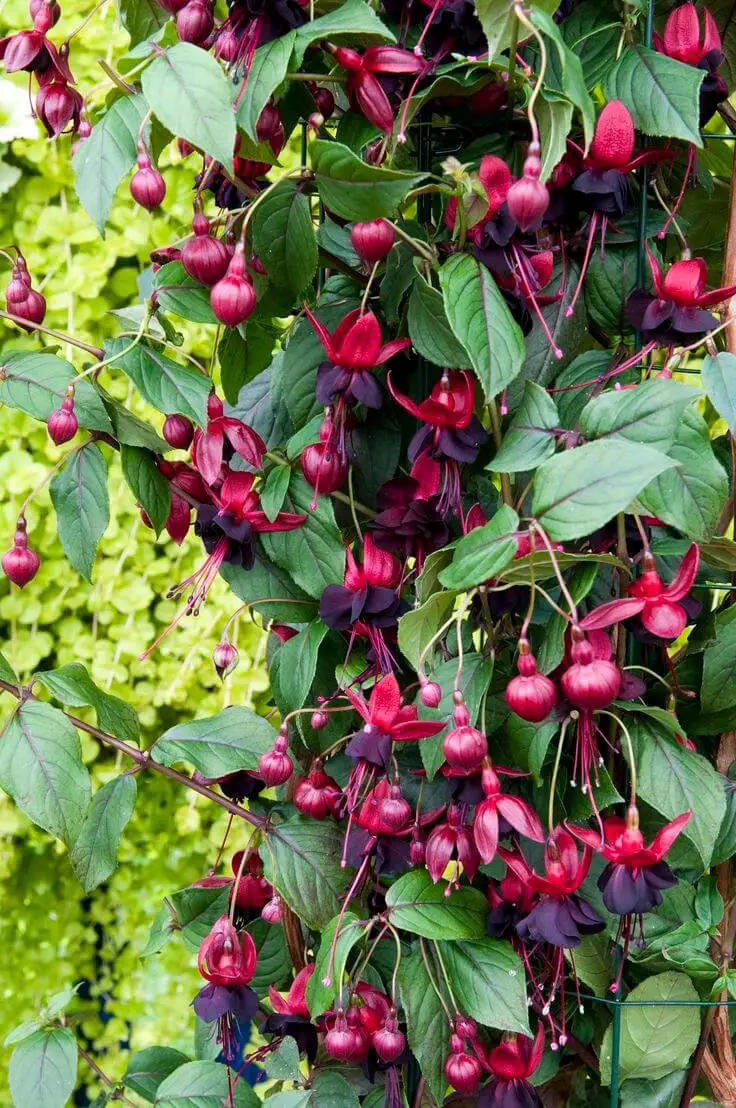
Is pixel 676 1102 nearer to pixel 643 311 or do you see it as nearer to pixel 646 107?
pixel 643 311

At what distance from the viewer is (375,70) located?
62cm

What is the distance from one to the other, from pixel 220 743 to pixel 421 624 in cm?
21

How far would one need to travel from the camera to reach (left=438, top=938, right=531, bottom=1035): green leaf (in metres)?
0.65

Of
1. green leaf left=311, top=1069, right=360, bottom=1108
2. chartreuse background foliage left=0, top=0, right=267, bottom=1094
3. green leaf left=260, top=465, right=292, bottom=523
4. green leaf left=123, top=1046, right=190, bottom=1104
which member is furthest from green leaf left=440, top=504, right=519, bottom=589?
chartreuse background foliage left=0, top=0, right=267, bottom=1094

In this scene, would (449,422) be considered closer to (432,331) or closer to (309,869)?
(432,331)

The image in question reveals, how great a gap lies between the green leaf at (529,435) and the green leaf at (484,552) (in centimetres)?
4

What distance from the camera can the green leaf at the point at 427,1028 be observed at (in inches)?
26.5

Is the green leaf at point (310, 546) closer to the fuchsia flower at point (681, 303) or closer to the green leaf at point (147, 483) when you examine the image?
the green leaf at point (147, 483)

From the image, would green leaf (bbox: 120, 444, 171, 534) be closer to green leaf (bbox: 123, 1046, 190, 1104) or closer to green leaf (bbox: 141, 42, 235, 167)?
green leaf (bbox: 141, 42, 235, 167)

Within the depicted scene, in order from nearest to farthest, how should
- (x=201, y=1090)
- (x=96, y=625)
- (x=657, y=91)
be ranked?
1. (x=657, y=91)
2. (x=201, y=1090)
3. (x=96, y=625)

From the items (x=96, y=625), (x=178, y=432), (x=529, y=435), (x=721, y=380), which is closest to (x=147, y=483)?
(x=178, y=432)

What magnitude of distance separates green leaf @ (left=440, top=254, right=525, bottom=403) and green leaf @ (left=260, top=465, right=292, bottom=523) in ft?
0.56

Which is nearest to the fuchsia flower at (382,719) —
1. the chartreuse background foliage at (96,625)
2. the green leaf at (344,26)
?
the green leaf at (344,26)

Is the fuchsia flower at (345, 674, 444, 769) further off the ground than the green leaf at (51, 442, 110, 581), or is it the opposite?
the green leaf at (51, 442, 110, 581)
